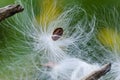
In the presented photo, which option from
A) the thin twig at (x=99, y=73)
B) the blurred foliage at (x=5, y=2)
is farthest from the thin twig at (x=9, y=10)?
the thin twig at (x=99, y=73)

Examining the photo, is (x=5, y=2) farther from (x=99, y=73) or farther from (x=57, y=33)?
(x=99, y=73)

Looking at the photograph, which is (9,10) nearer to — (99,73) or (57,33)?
(57,33)

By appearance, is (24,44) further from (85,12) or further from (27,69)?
(85,12)

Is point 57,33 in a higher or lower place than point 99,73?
higher

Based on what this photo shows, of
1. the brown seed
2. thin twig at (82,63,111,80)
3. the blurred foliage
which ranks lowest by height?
thin twig at (82,63,111,80)

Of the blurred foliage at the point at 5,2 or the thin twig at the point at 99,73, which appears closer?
the thin twig at the point at 99,73

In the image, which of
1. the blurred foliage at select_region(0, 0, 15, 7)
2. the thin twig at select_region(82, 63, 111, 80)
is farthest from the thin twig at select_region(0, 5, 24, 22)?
the thin twig at select_region(82, 63, 111, 80)

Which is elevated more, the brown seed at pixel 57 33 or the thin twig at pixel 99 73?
the brown seed at pixel 57 33

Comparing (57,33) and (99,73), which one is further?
(57,33)

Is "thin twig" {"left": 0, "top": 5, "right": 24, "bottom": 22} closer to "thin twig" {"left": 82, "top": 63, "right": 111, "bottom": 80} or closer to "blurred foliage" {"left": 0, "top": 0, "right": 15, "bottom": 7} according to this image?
"blurred foliage" {"left": 0, "top": 0, "right": 15, "bottom": 7}

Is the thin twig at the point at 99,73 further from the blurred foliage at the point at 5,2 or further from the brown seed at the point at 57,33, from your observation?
the blurred foliage at the point at 5,2

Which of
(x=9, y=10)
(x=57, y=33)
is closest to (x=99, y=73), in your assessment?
(x=57, y=33)
